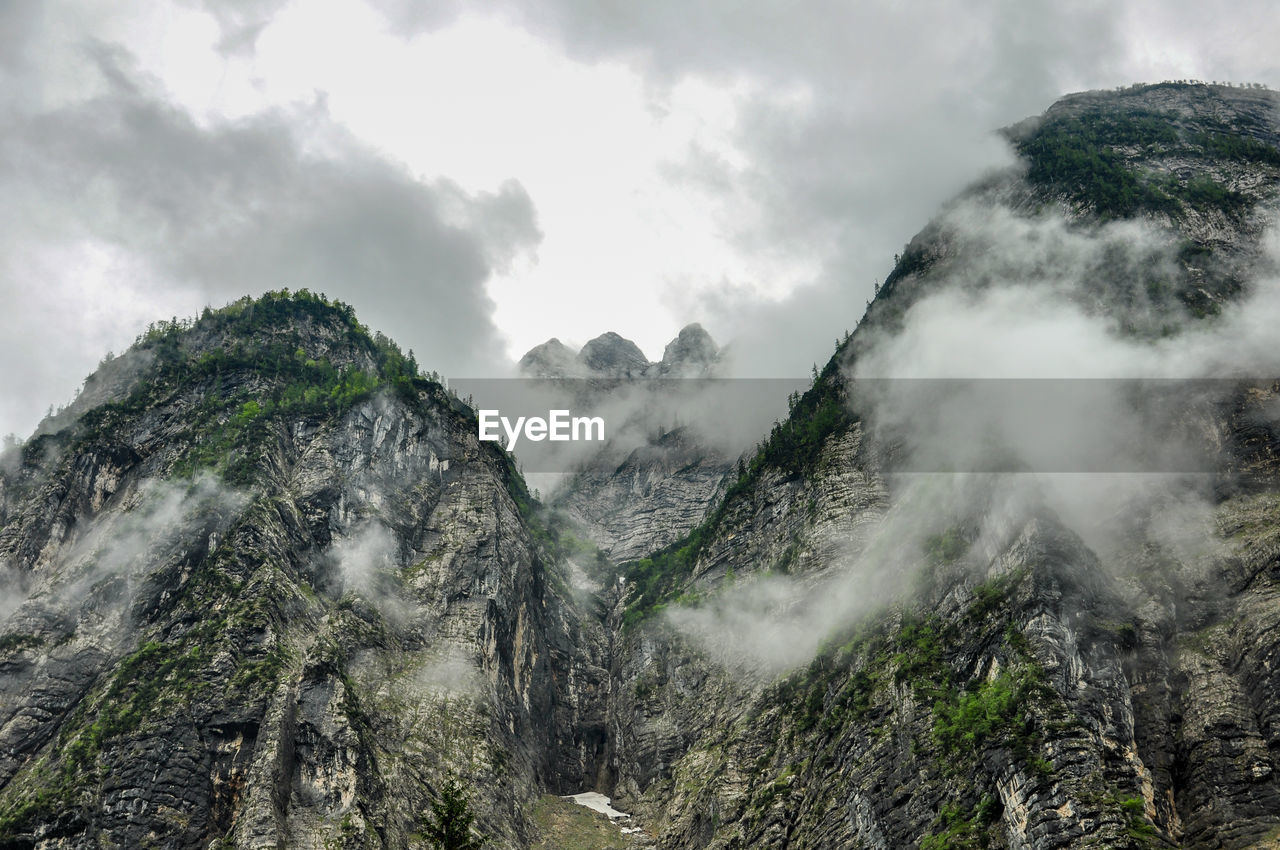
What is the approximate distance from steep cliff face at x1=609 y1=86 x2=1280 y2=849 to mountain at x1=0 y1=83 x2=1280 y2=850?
498 mm

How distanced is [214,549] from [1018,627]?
375 feet

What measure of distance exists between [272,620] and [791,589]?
264ft

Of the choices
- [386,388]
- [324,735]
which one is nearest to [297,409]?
[386,388]

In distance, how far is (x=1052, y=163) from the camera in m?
168

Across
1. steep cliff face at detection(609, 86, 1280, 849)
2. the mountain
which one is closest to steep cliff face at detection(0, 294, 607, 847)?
the mountain

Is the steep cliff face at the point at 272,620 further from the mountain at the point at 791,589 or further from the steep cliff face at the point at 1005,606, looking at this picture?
the steep cliff face at the point at 1005,606

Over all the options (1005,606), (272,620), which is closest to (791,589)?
(1005,606)

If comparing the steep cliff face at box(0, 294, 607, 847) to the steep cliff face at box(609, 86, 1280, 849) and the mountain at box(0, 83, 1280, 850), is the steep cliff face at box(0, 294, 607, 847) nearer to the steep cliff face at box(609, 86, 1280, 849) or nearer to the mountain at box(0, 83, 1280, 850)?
the mountain at box(0, 83, 1280, 850)

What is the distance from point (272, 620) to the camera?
125 meters

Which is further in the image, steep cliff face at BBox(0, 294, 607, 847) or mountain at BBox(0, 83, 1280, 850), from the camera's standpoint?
steep cliff face at BBox(0, 294, 607, 847)

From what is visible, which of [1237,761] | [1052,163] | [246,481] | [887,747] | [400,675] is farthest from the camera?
[1052,163]

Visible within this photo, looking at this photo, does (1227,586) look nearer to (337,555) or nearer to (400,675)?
(400,675)

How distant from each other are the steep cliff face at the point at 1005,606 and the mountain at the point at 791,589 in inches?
19.6

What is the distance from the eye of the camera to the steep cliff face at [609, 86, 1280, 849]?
80.1 meters
